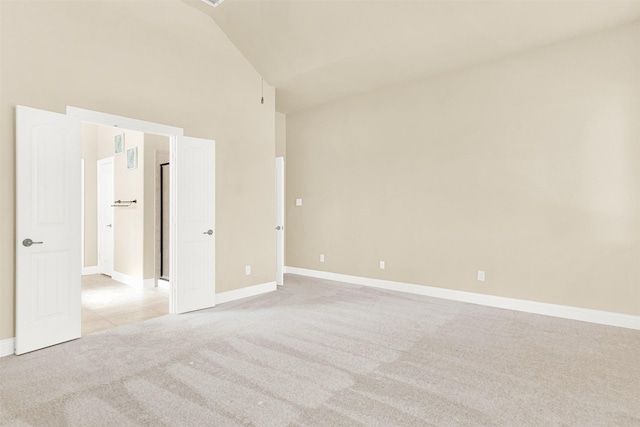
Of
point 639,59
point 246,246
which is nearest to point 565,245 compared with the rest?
point 639,59

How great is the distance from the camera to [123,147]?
6156 millimetres

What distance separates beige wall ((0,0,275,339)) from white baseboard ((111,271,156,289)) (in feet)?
5.75

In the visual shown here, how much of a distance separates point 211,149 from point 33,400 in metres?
3.01

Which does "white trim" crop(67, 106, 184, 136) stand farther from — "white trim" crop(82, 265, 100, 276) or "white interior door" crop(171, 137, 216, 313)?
"white trim" crop(82, 265, 100, 276)

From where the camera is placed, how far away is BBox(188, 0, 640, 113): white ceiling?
3551mm

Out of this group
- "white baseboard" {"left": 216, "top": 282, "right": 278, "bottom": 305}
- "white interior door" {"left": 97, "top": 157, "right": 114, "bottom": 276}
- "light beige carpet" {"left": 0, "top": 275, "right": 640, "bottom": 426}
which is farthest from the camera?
"white interior door" {"left": 97, "top": 157, "right": 114, "bottom": 276}

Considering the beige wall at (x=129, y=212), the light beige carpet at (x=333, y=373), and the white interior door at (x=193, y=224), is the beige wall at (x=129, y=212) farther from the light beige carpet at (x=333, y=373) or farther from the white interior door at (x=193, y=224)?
the light beige carpet at (x=333, y=373)

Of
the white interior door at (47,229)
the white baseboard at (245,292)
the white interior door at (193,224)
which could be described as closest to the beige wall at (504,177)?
the white baseboard at (245,292)

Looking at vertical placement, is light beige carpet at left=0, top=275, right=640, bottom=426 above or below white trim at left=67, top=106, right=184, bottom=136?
below

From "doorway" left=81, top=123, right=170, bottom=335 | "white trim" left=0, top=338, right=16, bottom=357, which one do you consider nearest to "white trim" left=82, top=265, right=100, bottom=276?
"doorway" left=81, top=123, right=170, bottom=335

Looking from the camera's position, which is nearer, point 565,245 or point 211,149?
point 565,245

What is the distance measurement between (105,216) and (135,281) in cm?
176

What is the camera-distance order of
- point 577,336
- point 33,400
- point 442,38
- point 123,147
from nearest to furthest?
point 33,400
point 577,336
point 442,38
point 123,147

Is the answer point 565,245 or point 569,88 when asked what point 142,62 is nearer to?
point 569,88
